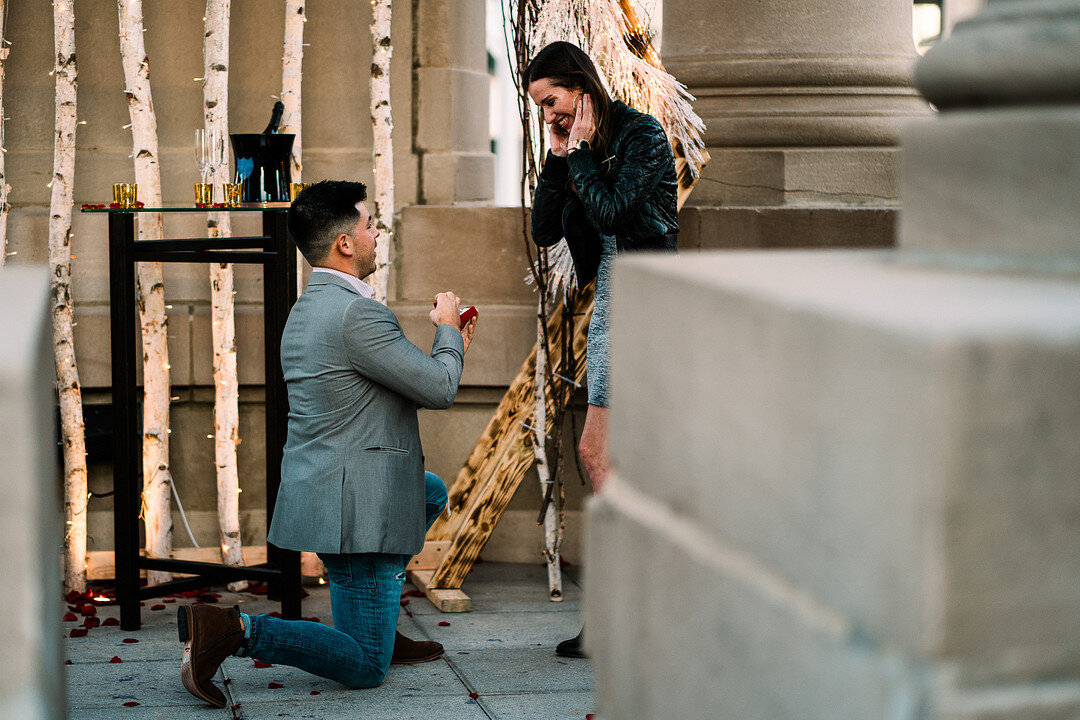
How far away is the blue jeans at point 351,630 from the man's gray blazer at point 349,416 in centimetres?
11

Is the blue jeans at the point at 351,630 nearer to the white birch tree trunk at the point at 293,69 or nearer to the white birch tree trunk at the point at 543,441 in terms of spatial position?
the white birch tree trunk at the point at 543,441

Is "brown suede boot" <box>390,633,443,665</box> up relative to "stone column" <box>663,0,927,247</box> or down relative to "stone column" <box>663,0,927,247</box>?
down

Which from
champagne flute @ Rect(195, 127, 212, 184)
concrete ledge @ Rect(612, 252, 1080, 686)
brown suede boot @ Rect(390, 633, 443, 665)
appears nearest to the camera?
concrete ledge @ Rect(612, 252, 1080, 686)

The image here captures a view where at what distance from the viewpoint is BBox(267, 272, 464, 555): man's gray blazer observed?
11.8 feet

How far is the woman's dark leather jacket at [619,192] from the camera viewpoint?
3738 mm

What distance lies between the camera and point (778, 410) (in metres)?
1.36

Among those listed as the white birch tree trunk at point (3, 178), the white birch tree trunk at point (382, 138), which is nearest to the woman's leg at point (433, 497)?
the white birch tree trunk at point (382, 138)

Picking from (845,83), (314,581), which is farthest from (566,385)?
(845,83)

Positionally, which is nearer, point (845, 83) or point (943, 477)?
point (943, 477)

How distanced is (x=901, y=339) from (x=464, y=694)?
290 centimetres

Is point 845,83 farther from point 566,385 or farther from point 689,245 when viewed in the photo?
point 566,385

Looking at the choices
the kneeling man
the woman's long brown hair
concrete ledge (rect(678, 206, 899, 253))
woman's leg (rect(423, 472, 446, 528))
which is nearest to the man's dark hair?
the kneeling man

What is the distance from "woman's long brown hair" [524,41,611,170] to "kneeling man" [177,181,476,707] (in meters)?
0.70

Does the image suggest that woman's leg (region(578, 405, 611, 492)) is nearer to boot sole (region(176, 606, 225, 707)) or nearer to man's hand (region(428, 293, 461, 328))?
man's hand (region(428, 293, 461, 328))
